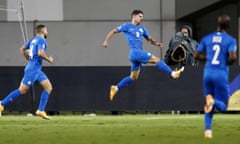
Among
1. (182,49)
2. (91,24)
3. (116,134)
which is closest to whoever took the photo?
(116,134)

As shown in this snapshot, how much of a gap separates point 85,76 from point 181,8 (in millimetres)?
10609

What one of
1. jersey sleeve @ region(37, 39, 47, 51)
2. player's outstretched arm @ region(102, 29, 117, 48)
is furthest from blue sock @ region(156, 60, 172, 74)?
jersey sleeve @ region(37, 39, 47, 51)

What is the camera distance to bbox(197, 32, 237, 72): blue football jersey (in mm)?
12078

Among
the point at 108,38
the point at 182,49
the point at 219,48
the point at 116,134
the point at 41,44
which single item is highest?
the point at 182,49

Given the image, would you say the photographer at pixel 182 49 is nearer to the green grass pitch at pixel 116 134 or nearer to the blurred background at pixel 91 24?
the blurred background at pixel 91 24

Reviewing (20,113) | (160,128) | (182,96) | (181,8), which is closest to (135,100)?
(182,96)

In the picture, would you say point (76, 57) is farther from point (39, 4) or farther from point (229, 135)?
point (229, 135)

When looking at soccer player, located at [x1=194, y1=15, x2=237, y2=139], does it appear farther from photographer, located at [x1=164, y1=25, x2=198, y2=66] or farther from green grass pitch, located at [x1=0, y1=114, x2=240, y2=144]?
photographer, located at [x1=164, y1=25, x2=198, y2=66]

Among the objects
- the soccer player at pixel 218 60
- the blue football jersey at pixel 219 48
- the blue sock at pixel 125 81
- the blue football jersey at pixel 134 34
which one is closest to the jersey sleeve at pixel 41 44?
the blue football jersey at pixel 134 34

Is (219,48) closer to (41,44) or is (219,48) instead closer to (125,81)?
(41,44)

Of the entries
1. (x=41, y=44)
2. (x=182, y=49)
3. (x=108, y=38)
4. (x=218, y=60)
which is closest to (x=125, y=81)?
(x=108, y=38)

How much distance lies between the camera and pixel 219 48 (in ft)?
39.7

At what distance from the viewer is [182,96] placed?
952 inches

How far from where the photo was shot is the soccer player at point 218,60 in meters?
12.1
